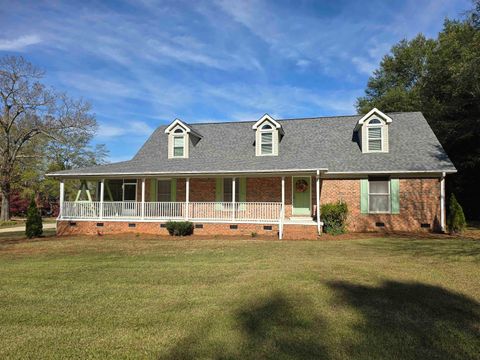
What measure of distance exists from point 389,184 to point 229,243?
327 inches

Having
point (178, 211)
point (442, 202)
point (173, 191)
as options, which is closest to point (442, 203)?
point (442, 202)

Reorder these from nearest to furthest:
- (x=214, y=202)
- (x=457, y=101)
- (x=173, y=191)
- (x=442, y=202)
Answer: (x=442, y=202) → (x=214, y=202) → (x=173, y=191) → (x=457, y=101)

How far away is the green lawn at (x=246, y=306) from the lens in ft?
13.6

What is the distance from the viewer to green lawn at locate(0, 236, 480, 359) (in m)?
4.16

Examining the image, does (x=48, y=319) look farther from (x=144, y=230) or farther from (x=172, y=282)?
(x=144, y=230)

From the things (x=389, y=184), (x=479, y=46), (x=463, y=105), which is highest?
(x=479, y=46)

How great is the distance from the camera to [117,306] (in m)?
5.72

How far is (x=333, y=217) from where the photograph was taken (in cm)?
1584

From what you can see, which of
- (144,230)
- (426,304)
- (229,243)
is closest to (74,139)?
(144,230)

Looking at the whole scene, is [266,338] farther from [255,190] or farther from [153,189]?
[153,189]

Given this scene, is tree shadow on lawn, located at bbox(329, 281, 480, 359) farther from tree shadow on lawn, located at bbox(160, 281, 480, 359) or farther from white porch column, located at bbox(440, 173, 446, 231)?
white porch column, located at bbox(440, 173, 446, 231)

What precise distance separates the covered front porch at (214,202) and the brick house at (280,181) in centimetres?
5

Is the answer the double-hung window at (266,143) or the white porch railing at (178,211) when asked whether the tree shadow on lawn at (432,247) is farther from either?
the double-hung window at (266,143)

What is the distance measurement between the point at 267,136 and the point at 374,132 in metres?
5.48
